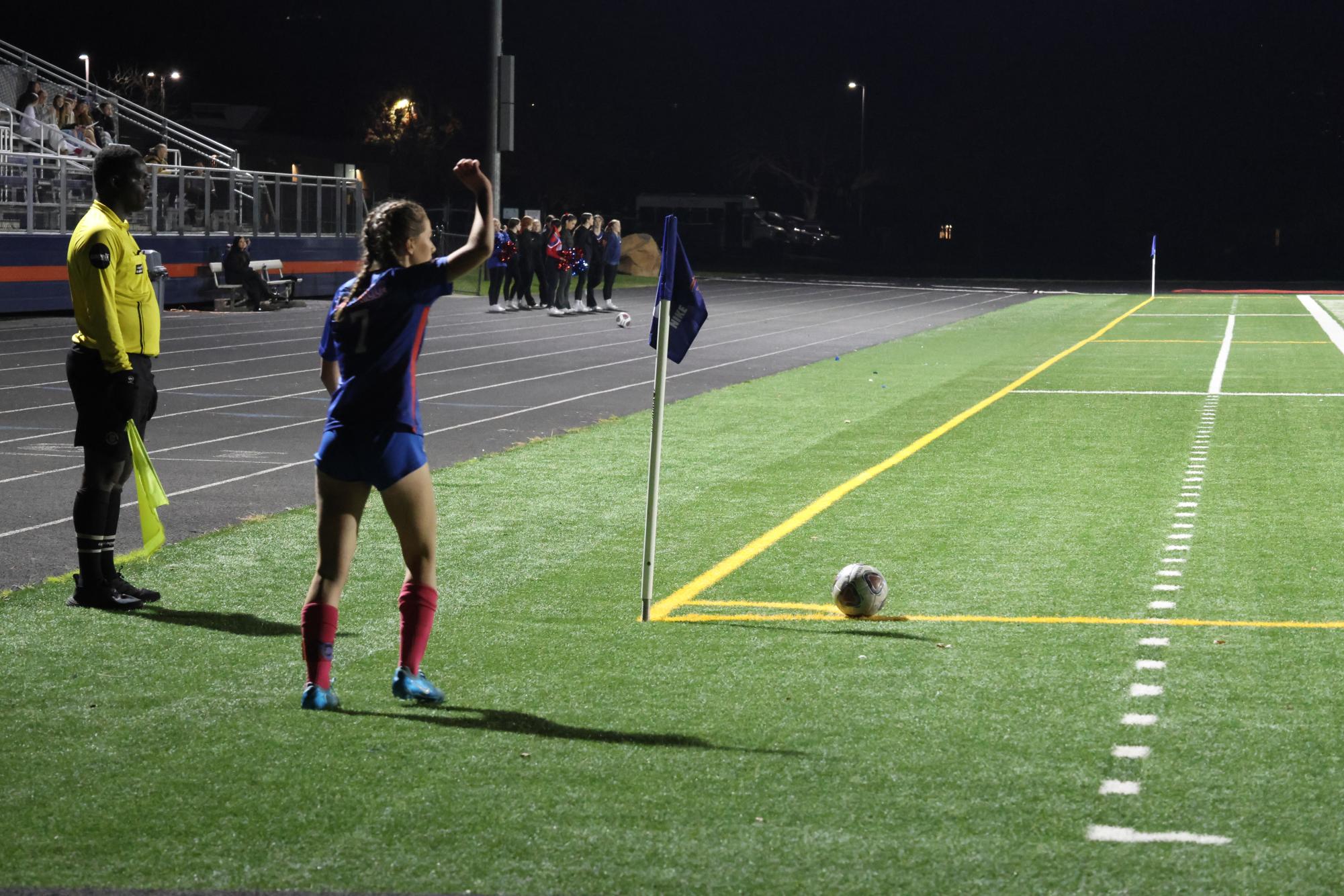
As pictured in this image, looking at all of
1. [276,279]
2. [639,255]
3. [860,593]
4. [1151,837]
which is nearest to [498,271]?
[276,279]

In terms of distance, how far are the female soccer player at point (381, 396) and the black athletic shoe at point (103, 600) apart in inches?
84.6

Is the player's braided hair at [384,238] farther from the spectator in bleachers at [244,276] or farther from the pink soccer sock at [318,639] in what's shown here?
the spectator in bleachers at [244,276]

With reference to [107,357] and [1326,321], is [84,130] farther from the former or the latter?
[107,357]

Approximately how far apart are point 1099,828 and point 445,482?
7536 millimetres

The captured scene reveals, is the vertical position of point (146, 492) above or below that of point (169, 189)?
below

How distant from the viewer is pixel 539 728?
562 cm

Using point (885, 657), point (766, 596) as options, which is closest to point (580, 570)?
point (766, 596)

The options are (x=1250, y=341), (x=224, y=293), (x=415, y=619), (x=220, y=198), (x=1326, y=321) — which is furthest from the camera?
(x=220, y=198)

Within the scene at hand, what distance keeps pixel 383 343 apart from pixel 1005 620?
315 centimetres

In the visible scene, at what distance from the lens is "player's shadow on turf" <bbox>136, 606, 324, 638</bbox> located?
7.12 metres

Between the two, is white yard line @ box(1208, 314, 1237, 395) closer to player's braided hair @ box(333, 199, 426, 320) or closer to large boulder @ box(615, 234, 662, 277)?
player's braided hair @ box(333, 199, 426, 320)

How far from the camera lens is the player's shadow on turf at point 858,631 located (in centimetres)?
703

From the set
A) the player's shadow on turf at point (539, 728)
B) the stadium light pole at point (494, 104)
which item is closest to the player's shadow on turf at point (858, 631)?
the player's shadow on turf at point (539, 728)

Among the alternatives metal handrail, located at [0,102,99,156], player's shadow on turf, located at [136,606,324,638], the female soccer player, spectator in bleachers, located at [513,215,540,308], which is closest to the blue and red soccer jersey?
the female soccer player
